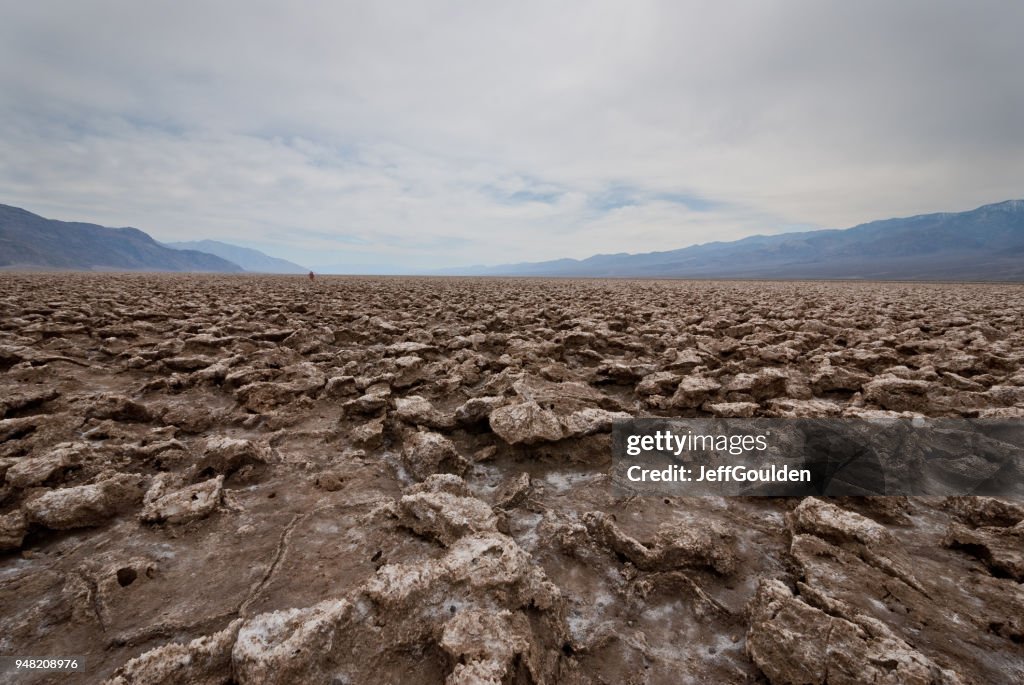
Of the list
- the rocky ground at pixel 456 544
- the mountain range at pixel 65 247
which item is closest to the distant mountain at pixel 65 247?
the mountain range at pixel 65 247

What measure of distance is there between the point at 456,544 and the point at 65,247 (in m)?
226

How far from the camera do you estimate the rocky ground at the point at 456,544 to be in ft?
A: 4.09

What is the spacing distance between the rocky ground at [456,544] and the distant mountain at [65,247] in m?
165

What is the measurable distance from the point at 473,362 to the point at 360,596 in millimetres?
2889

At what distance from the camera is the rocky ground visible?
125 centimetres

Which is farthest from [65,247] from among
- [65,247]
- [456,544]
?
[456,544]

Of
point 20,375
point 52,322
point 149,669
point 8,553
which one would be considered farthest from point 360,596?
point 52,322

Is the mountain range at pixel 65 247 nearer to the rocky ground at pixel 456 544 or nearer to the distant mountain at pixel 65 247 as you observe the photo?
the distant mountain at pixel 65 247

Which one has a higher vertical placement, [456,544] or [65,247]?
[65,247]

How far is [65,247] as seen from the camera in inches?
6339

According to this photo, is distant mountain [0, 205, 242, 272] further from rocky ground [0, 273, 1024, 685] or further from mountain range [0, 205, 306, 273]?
rocky ground [0, 273, 1024, 685]

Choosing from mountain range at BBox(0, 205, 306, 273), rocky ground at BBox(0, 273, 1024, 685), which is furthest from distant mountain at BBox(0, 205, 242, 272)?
rocky ground at BBox(0, 273, 1024, 685)

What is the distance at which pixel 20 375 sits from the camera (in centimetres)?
352

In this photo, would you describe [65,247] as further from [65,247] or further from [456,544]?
[456,544]
